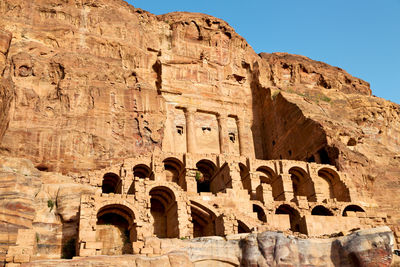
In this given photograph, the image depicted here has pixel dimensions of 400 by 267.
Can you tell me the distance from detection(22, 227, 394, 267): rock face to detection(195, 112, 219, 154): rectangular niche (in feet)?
80.1

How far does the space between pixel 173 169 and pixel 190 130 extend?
25.3 feet

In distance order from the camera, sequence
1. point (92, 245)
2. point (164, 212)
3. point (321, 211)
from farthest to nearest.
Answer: point (321, 211) → point (164, 212) → point (92, 245)

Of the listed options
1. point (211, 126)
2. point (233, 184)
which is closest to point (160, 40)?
point (211, 126)

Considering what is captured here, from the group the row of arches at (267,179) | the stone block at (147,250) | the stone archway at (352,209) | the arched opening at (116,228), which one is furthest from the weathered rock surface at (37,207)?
the stone archway at (352,209)

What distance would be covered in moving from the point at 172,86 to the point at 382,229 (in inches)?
1235

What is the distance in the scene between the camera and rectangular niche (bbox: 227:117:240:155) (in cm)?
5138

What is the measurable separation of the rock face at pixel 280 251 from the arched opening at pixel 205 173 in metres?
17.5

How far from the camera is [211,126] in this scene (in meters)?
51.4

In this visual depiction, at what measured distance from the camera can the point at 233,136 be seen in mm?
52656

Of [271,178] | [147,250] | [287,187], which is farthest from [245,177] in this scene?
[147,250]

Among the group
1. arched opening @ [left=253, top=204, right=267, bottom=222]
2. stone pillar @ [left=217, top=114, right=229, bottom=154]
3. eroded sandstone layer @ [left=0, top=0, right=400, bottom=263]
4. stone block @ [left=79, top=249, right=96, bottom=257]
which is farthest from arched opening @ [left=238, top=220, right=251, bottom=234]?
stone pillar @ [left=217, top=114, right=229, bottom=154]

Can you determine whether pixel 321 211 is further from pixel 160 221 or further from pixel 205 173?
pixel 160 221

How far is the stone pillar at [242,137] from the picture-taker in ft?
169

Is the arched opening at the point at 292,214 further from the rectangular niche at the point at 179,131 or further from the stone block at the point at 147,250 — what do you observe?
the stone block at the point at 147,250
